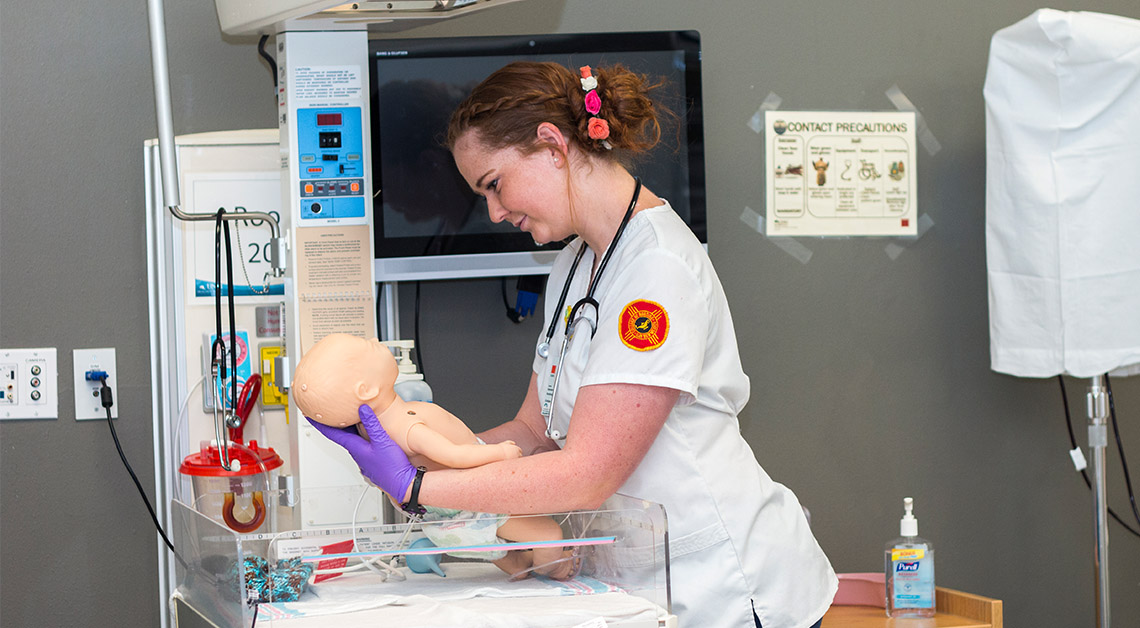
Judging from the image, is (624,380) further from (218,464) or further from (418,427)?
(218,464)

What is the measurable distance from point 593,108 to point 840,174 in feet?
4.02

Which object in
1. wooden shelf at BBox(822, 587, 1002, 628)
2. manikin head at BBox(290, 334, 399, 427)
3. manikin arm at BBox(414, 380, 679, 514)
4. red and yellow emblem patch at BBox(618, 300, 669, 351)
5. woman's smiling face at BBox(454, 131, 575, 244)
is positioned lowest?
wooden shelf at BBox(822, 587, 1002, 628)

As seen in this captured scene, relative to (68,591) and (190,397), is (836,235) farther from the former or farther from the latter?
(68,591)

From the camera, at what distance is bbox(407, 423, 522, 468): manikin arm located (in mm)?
1316

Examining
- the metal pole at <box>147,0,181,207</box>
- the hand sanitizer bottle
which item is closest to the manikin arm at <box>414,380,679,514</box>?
the metal pole at <box>147,0,181,207</box>

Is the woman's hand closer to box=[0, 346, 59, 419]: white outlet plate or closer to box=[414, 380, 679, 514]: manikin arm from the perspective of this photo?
box=[414, 380, 679, 514]: manikin arm

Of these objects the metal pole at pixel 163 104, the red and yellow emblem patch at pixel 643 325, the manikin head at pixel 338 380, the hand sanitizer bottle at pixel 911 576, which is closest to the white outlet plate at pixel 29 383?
the metal pole at pixel 163 104

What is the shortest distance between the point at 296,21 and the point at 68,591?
4.31 ft

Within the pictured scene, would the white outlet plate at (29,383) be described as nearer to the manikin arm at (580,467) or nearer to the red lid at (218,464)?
the red lid at (218,464)

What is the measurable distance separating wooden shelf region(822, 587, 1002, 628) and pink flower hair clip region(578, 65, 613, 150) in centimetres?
117

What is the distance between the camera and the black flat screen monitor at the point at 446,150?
6.93ft

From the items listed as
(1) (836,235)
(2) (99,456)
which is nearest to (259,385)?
(2) (99,456)

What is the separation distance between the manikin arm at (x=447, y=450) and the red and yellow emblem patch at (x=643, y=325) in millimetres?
224

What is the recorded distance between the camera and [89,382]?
221 centimetres
